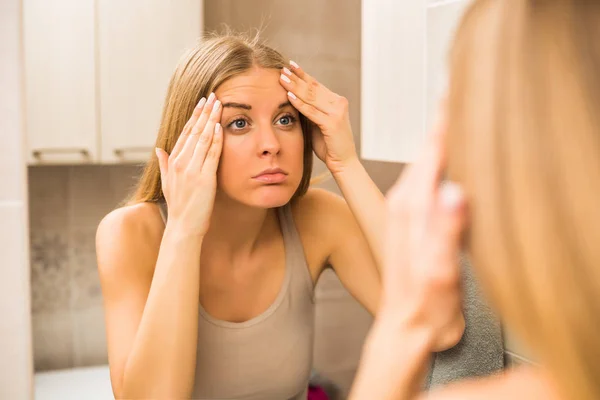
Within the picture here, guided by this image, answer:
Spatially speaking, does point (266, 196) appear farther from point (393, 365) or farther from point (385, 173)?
point (385, 173)

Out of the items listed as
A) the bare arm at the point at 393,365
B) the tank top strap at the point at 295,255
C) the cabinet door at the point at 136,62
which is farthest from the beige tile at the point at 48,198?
the bare arm at the point at 393,365

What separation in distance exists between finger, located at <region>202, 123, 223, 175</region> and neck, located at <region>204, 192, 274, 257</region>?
131mm

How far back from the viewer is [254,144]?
870 mm

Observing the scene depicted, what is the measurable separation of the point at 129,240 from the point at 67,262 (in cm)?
57

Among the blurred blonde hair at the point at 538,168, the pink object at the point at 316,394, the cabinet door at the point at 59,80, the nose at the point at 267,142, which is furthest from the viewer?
the pink object at the point at 316,394

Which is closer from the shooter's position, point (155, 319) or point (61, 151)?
point (155, 319)

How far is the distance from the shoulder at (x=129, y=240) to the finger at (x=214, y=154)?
15cm

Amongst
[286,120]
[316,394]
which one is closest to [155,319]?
[286,120]

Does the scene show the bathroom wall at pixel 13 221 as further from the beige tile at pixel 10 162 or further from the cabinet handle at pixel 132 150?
the cabinet handle at pixel 132 150

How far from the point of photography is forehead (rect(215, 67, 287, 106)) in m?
0.87

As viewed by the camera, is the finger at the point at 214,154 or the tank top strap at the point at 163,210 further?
the tank top strap at the point at 163,210

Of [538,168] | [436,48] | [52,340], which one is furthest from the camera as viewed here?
[52,340]

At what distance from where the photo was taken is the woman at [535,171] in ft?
0.87

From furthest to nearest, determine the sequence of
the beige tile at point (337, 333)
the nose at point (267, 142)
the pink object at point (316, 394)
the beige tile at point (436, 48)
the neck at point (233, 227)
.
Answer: the beige tile at point (337, 333), the pink object at point (316, 394), the neck at point (233, 227), the nose at point (267, 142), the beige tile at point (436, 48)
